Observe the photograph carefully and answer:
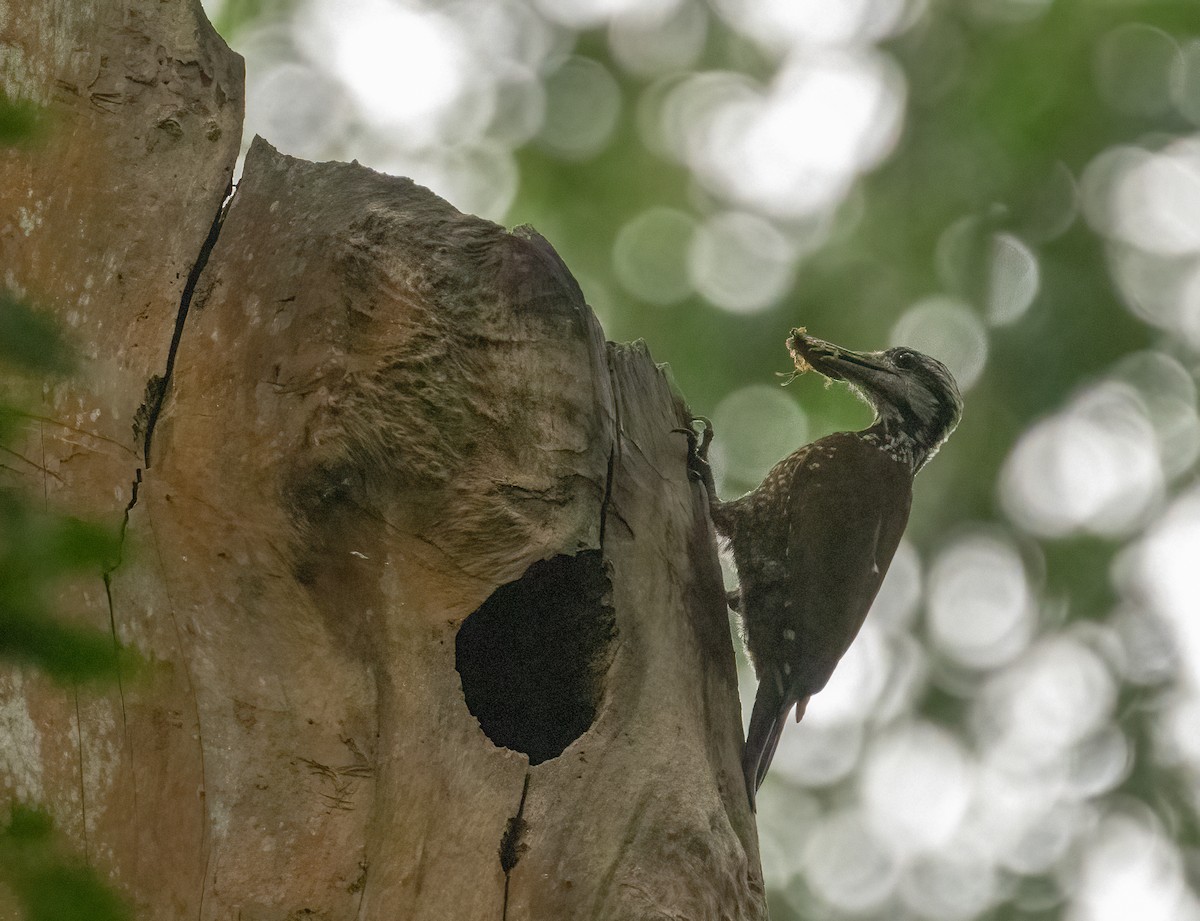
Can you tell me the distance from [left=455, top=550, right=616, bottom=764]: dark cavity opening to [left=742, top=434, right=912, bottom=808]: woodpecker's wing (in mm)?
1193

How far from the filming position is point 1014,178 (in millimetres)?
6160

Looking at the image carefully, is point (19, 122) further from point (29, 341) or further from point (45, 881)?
point (45, 881)

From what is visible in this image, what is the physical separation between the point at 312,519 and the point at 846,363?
2.98 meters

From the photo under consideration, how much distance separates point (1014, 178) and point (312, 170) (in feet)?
15.0

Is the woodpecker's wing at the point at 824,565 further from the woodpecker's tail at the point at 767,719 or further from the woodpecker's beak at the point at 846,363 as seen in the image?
the woodpecker's beak at the point at 846,363

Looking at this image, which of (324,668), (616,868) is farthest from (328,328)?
(616,868)

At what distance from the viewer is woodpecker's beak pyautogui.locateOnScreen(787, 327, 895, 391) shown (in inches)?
189

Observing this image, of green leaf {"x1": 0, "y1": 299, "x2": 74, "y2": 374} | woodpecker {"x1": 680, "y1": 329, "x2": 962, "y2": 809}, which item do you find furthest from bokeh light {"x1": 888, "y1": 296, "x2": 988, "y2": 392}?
green leaf {"x1": 0, "y1": 299, "x2": 74, "y2": 374}

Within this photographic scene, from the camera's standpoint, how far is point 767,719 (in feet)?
12.4

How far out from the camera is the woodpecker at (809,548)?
396 centimetres

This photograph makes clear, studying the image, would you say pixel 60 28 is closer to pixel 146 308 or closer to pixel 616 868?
pixel 146 308

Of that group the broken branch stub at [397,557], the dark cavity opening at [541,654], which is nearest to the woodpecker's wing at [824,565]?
the dark cavity opening at [541,654]

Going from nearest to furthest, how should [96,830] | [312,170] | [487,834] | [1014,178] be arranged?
[96,830]
[487,834]
[312,170]
[1014,178]

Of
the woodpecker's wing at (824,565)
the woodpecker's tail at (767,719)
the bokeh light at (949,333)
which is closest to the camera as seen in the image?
the woodpecker's tail at (767,719)
